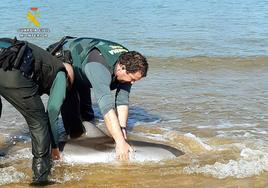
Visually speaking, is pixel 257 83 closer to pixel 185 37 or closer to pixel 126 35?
pixel 185 37

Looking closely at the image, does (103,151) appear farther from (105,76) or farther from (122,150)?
(105,76)

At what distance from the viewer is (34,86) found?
14.8 ft

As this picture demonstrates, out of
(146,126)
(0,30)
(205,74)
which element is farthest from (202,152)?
(0,30)

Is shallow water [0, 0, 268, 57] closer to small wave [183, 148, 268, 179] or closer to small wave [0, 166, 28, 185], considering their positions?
small wave [183, 148, 268, 179]

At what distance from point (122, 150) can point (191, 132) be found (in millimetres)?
2089

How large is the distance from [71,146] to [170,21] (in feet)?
53.3

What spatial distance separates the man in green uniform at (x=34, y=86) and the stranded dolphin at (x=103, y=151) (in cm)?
68

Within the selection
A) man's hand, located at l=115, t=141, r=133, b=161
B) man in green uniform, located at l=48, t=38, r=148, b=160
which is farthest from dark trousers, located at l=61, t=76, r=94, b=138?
man's hand, located at l=115, t=141, r=133, b=161

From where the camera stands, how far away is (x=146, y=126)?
7.24 meters

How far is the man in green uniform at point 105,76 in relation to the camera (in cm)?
502

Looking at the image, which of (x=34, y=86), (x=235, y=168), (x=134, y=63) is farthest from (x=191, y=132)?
(x=34, y=86)

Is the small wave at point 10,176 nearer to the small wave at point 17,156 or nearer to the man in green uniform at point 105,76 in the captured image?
the small wave at point 17,156

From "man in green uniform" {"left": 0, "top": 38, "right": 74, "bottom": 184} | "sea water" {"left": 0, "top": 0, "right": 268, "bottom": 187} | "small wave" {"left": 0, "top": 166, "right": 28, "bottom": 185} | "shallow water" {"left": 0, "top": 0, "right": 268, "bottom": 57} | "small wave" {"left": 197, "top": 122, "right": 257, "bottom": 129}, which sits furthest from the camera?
"shallow water" {"left": 0, "top": 0, "right": 268, "bottom": 57}

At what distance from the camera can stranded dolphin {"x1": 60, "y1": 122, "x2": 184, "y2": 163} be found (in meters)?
5.37
